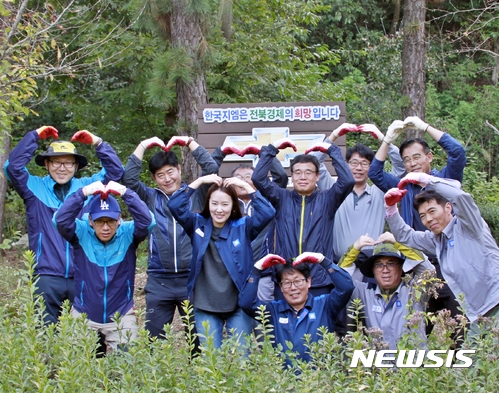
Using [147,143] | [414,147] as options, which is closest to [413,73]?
[414,147]

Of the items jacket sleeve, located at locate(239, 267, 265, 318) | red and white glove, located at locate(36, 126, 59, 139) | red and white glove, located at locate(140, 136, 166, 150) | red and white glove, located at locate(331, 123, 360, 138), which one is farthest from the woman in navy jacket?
red and white glove, located at locate(36, 126, 59, 139)

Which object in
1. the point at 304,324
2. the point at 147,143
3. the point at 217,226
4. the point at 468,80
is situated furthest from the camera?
the point at 468,80

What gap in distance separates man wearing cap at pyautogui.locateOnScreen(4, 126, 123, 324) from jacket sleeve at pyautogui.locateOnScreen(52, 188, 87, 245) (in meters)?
0.32

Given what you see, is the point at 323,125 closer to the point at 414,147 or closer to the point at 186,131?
the point at 186,131

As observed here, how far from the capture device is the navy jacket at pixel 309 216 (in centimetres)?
498

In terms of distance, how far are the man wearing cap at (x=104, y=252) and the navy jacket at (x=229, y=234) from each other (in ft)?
0.98

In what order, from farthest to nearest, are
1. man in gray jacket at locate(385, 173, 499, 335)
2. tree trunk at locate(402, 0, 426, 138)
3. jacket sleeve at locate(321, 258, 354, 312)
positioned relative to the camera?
tree trunk at locate(402, 0, 426, 138)
jacket sleeve at locate(321, 258, 354, 312)
man in gray jacket at locate(385, 173, 499, 335)

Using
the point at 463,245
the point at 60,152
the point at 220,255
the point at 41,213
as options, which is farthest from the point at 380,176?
the point at 41,213

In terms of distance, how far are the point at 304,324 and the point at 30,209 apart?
237 cm

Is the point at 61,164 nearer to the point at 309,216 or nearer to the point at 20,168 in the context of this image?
the point at 20,168

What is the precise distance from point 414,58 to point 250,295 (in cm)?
697

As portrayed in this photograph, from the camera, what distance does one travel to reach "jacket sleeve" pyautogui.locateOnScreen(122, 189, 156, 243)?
16.1 ft

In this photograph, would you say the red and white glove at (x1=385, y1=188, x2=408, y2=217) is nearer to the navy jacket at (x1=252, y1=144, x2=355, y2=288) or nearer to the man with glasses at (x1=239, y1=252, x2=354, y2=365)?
the navy jacket at (x1=252, y1=144, x2=355, y2=288)

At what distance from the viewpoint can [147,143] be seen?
18.4 ft
